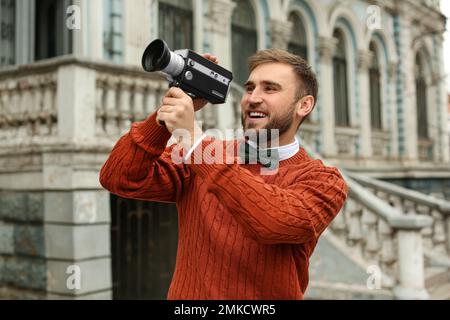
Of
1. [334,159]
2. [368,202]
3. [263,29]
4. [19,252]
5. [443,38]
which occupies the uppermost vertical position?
[443,38]

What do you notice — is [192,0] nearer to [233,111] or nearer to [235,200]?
[233,111]

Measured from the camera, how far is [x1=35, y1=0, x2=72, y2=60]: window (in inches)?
310

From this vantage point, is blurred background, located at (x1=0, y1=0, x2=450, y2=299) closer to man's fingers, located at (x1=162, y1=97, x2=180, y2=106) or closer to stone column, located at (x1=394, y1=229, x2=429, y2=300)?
stone column, located at (x1=394, y1=229, x2=429, y2=300)

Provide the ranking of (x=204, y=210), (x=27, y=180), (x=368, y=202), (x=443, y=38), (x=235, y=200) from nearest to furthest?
1. (x=235, y=200)
2. (x=204, y=210)
3. (x=27, y=180)
4. (x=368, y=202)
5. (x=443, y=38)

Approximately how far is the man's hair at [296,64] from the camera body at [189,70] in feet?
0.61

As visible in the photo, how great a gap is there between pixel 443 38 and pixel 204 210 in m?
16.1

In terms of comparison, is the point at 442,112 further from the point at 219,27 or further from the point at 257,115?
the point at 257,115

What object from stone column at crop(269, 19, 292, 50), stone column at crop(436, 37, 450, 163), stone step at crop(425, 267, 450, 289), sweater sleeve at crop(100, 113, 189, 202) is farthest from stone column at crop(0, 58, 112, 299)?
stone column at crop(436, 37, 450, 163)

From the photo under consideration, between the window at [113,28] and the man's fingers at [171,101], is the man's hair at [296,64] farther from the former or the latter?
the window at [113,28]

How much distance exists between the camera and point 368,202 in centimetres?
568

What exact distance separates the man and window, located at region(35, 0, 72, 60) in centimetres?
672

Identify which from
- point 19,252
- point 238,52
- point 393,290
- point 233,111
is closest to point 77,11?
point 233,111

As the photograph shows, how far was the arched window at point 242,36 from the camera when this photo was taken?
939 centimetres

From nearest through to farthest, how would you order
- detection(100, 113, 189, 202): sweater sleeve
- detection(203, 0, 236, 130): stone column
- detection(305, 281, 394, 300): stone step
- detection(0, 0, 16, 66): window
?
detection(100, 113, 189, 202): sweater sleeve < detection(305, 281, 394, 300): stone step < detection(0, 0, 16, 66): window < detection(203, 0, 236, 130): stone column
